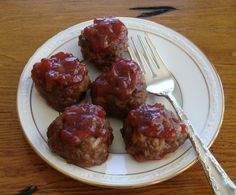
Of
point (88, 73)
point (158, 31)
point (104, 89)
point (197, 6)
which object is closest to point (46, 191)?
point (104, 89)

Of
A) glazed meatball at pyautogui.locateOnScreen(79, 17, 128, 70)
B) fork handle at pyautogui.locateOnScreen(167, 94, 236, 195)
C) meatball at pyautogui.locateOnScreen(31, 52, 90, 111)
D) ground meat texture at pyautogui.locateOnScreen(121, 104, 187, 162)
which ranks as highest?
glazed meatball at pyautogui.locateOnScreen(79, 17, 128, 70)

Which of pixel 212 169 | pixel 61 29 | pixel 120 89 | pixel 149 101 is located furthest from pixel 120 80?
pixel 61 29

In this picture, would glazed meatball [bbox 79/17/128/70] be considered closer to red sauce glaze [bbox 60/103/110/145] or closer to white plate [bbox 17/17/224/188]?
white plate [bbox 17/17/224/188]

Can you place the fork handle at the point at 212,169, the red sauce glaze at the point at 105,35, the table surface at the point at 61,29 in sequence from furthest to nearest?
the red sauce glaze at the point at 105,35, the table surface at the point at 61,29, the fork handle at the point at 212,169

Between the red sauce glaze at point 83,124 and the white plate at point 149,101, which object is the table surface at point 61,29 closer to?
the white plate at point 149,101

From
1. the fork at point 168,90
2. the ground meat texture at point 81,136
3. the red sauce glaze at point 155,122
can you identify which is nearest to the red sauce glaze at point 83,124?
the ground meat texture at point 81,136

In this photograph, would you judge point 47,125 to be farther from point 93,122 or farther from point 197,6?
point 197,6

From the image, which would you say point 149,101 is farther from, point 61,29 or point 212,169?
point 61,29

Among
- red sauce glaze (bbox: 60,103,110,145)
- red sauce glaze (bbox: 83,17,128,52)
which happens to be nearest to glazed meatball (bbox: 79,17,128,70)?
red sauce glaze (bbox: 83,17,128,52)
